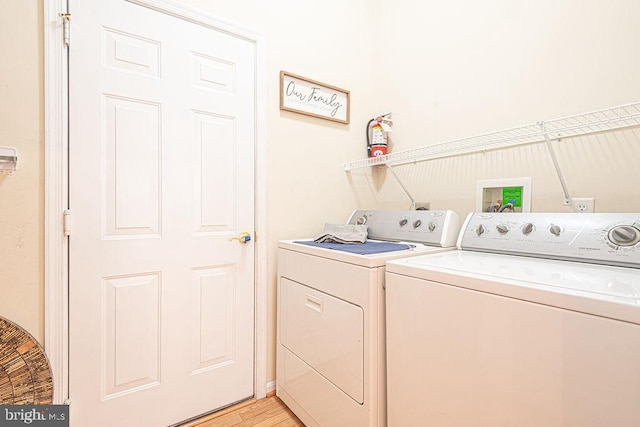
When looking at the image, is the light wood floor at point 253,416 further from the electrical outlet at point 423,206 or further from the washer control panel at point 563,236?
the electrical outlet at point 423,206

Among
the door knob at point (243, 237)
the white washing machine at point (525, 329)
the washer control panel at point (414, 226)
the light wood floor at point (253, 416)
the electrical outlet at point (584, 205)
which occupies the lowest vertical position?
the light wood floor at point (253, 416)

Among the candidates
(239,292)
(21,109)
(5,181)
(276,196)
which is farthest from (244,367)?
(21,109)

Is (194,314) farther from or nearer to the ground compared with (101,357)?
farther from the ground

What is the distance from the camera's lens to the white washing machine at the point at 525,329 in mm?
638

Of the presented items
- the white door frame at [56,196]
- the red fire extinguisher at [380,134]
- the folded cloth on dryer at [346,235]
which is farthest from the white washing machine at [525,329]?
the white door frame at [56,196]

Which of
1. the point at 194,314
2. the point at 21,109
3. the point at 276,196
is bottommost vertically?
the point at 194,314

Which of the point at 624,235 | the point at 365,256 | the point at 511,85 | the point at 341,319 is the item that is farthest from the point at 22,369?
the point at 511,85

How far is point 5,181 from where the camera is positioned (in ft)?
3.79

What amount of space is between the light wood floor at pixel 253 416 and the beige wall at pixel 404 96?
249 millimetres

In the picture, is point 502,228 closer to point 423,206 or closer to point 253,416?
Answer: point 423,206

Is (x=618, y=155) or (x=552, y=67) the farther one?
(x=552, y=67)

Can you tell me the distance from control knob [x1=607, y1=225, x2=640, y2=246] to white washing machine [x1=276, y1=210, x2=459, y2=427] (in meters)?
0.59

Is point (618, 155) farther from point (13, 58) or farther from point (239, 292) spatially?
point (13, 58)

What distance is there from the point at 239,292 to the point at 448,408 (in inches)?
46.1
